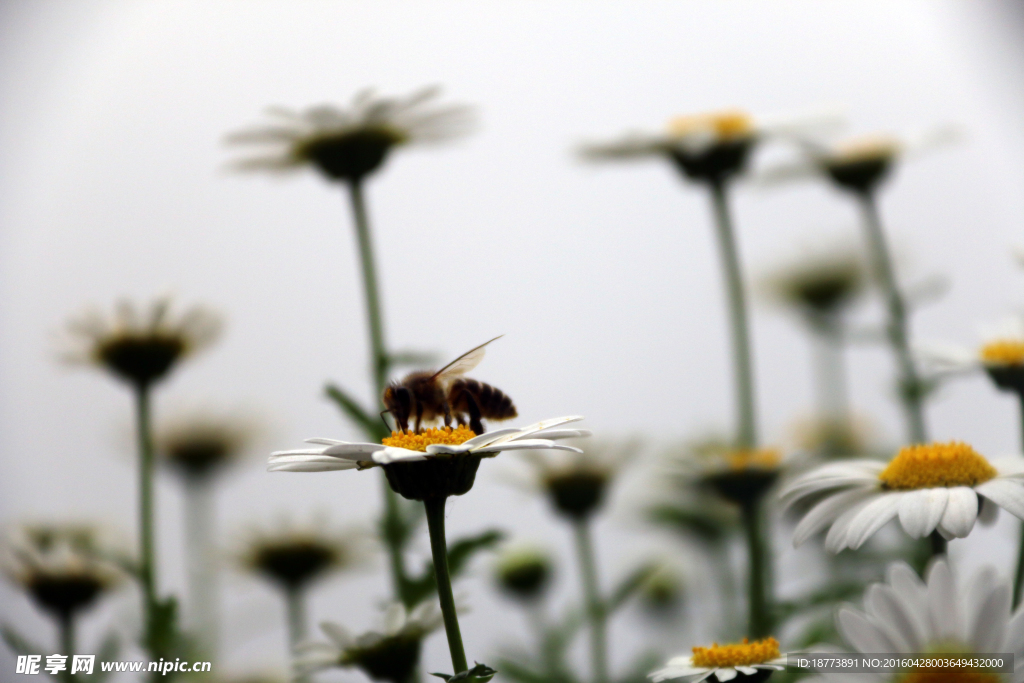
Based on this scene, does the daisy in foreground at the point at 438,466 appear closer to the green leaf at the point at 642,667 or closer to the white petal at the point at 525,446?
the white petal at the point at 525,446

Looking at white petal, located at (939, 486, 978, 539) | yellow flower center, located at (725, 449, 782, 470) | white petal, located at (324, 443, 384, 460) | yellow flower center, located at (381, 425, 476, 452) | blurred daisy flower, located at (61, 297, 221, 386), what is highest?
blurred daisy flower, located at (61, 297, 221, 386)

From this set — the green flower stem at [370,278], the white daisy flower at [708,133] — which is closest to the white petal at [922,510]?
the green flower stem at [370,278]

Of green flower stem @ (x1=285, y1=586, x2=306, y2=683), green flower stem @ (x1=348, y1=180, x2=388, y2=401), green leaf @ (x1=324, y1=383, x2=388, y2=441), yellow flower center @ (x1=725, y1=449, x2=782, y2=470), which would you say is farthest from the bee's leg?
green flower stem @ (x1=285, y1=586, x2=306, y2=683)

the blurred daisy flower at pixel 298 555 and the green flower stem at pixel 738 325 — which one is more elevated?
the green flower stem at pixel 738 325

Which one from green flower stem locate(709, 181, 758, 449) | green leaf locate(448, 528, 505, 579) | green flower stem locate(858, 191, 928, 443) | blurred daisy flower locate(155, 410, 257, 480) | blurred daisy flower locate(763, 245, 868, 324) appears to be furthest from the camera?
blurred daisy flower locate(763, 245, 868, 324)

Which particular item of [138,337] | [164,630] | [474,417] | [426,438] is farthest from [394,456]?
[138,337]

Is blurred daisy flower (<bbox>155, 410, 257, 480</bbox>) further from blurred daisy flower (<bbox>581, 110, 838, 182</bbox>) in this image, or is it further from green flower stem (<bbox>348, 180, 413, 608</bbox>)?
blurred daisy flower (<bbox>581, 110, 838, 182</bbox>)
